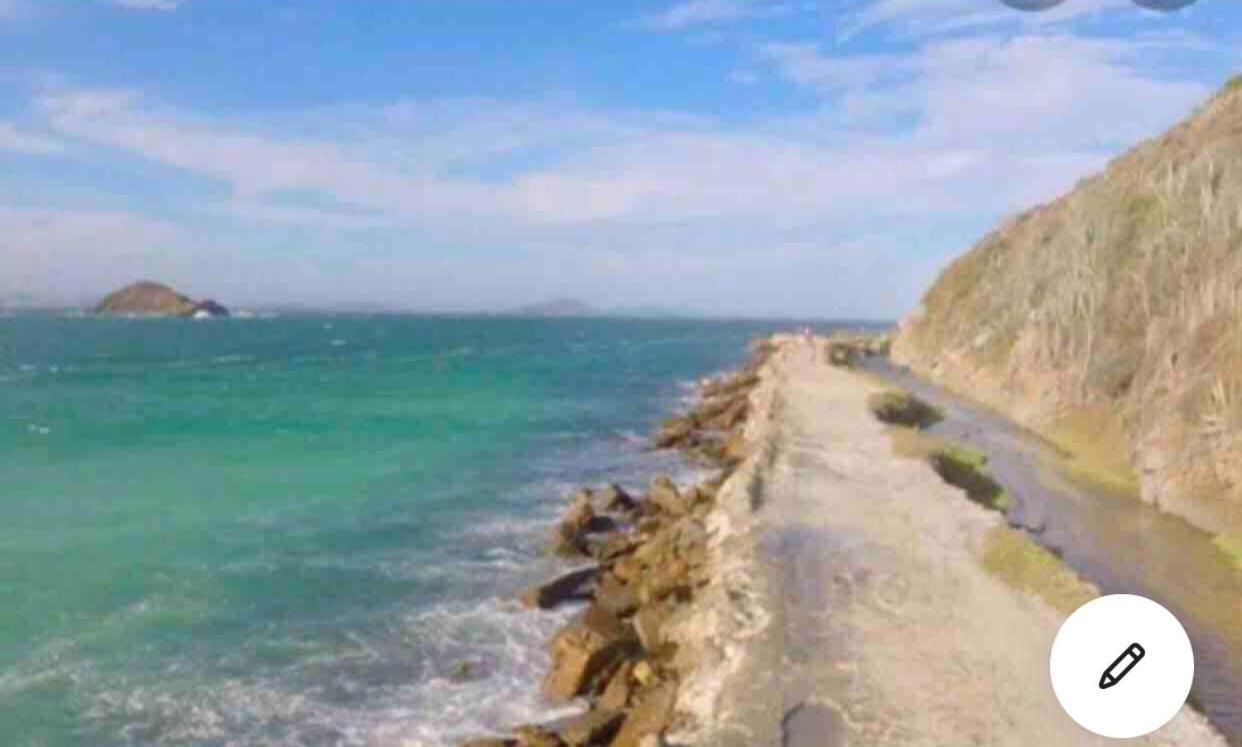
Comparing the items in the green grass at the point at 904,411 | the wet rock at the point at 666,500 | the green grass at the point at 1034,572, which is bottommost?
the wet rock at the point at 666,500

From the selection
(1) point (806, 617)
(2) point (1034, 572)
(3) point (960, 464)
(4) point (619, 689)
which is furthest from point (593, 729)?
(3) point (960, 464)

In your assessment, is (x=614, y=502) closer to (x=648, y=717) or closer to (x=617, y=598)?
(x=617, y=598)

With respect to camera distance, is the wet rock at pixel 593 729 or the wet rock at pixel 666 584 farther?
the wet rock at pixel 666 584

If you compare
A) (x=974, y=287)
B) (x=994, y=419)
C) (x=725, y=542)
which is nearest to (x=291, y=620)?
(x=725, y=542)

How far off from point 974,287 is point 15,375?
78.5m

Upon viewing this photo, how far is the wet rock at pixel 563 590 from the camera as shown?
2405cm

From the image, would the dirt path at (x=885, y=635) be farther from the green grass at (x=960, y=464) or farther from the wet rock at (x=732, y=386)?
the wet rock at (x=732, y=386)

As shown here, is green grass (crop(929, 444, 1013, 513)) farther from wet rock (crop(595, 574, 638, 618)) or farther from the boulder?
wet rock (crop(595, 574, 638, 618))

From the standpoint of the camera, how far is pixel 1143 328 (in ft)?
130

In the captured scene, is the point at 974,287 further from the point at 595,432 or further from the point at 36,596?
the point at 36,596

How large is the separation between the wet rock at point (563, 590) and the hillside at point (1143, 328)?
50.4 ft

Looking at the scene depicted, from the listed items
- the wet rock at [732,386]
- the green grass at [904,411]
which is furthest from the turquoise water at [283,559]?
the green grass at [904,411]

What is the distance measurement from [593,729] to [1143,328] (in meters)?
31.7

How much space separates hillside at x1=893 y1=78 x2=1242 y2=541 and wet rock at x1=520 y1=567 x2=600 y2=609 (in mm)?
15354
